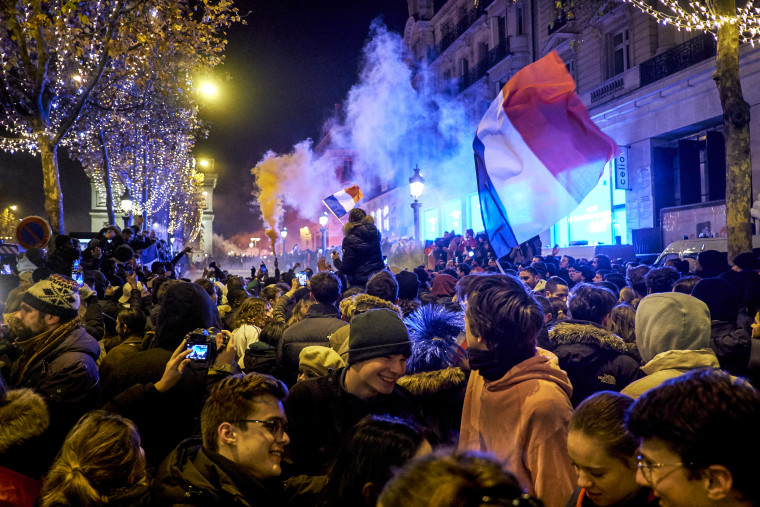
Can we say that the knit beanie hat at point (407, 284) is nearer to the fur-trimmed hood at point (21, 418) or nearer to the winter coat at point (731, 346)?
the winter coat at point (731, 346)

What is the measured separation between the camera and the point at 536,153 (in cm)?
480

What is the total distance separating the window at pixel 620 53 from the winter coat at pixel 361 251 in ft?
58.4

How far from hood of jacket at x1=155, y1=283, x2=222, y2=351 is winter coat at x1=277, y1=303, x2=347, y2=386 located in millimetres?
865

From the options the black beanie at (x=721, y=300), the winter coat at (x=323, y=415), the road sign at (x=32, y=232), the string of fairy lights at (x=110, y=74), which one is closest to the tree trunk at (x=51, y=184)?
the string of fairy lights at (x=110, y=74)

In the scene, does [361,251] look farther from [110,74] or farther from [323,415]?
[110,74]

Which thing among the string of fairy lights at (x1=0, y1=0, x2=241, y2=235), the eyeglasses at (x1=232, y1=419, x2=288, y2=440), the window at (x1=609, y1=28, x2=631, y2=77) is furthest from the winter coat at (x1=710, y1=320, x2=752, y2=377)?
the window at (x1=609, y1=28, x2=631, y2=77)

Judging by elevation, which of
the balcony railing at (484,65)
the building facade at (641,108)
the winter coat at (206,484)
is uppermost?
the balcony railing at (484,65)

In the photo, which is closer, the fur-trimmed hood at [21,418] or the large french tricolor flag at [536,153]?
the fur-trimmed hood at [21,418]

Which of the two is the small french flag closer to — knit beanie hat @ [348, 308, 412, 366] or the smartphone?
the smartphone

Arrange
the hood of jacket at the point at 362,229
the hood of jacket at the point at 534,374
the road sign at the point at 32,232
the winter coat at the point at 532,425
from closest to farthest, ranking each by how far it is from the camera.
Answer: the winter coat at the point at 532,425, the hood of jacket at the point at 534,374, the hood of jacket at the point at 362,229, the road sign at the point at 32,232

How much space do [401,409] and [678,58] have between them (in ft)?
65.3

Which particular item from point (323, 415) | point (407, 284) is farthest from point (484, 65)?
point (323, 415)

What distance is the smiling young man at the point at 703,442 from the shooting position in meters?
1.53

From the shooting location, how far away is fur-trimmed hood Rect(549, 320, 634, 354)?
373 cm
